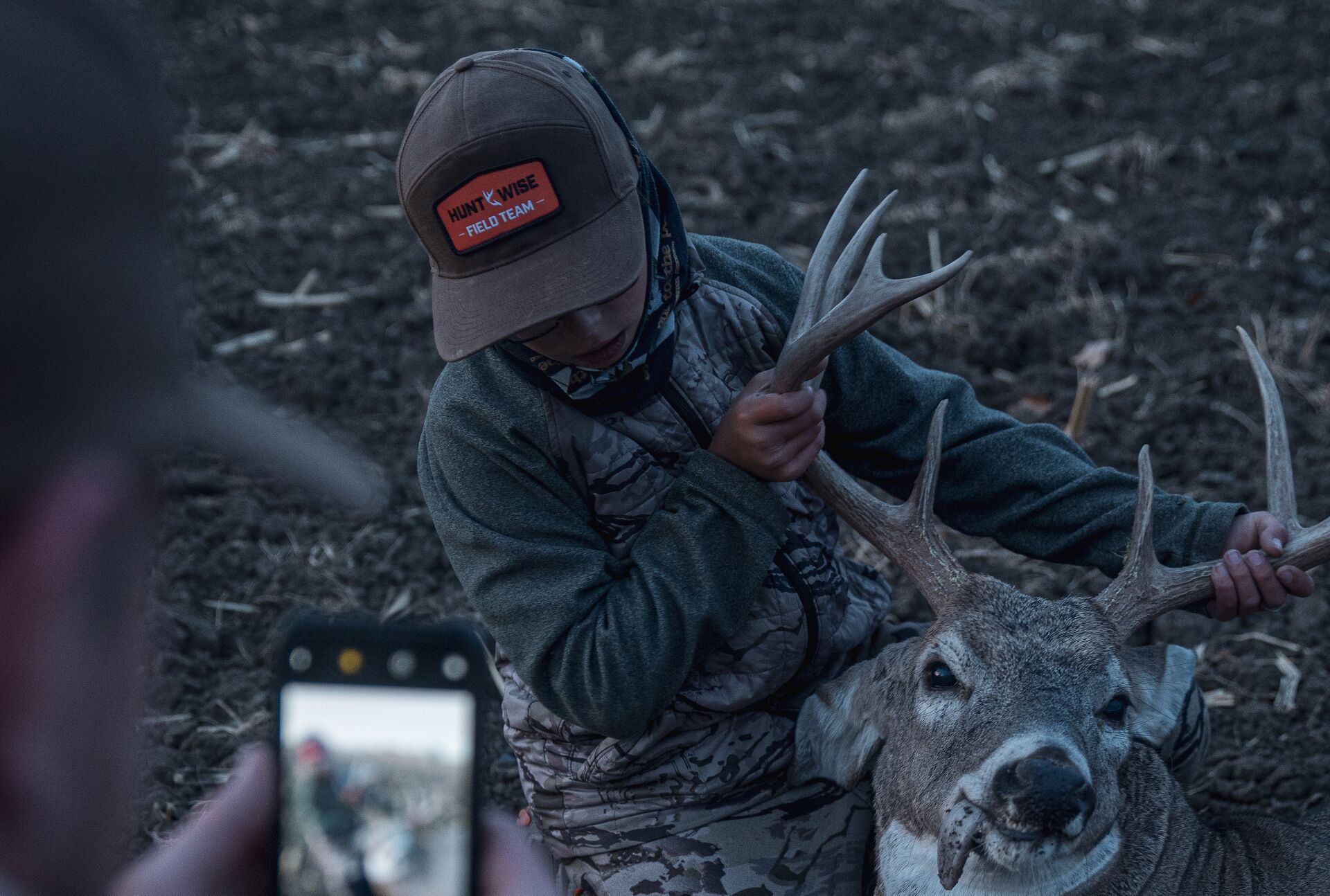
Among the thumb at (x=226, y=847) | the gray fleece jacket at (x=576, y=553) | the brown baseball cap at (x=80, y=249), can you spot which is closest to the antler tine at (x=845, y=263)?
the gray fleece jacket at (x=576, y=553)

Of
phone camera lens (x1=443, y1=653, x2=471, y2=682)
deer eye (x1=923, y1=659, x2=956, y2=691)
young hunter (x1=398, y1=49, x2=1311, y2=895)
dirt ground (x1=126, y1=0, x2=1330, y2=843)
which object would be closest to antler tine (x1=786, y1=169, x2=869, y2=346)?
young hunter (x1=398, y1=49, x2=1311, y2=895)

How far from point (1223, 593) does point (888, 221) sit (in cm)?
430

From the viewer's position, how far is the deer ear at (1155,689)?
290 centimetres

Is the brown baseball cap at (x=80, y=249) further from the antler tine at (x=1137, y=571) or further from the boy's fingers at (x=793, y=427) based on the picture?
the antler tine at (x=1137, y=571)

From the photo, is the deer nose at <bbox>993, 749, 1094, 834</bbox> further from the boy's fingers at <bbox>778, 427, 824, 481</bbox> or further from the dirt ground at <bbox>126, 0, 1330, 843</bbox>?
the dirt ground at <bbox>126, 0, 1330, 843</bbox>

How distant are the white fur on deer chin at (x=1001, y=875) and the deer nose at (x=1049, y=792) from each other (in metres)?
0.13

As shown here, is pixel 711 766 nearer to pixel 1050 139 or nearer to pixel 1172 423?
pixel 1172 423

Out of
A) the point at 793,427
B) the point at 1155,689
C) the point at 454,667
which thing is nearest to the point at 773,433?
the point at 793,427

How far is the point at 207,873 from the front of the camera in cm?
89

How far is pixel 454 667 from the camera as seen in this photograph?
1081mm

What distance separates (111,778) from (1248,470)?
5.00 m

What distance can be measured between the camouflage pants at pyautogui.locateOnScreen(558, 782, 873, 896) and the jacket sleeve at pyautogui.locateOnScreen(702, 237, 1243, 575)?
754 mm

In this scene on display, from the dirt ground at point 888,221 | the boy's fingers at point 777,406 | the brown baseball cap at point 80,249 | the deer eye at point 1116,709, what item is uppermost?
the brown baseball cap at point 80,249

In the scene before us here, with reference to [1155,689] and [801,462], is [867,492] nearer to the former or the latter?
[801,462]
